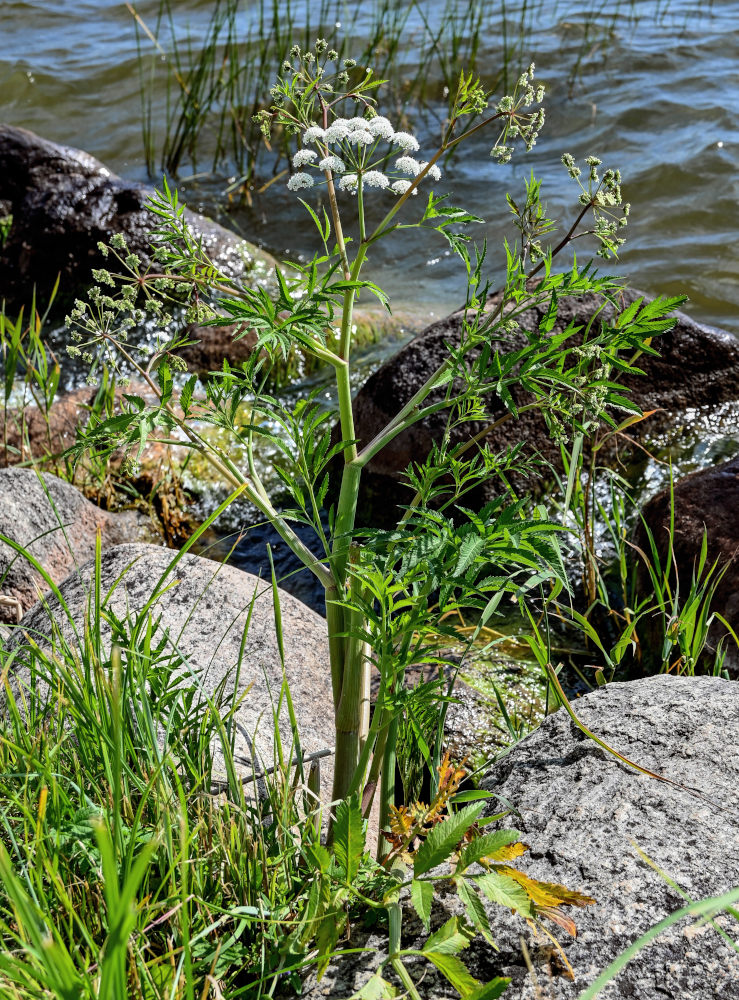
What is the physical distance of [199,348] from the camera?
5965 millimetres

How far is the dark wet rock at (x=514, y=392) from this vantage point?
14.5ft

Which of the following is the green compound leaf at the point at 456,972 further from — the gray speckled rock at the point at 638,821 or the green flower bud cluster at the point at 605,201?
the green flower bud cluster at the point at 605,201

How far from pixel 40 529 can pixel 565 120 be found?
773 cm

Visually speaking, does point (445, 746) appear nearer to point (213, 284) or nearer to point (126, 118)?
point (213, 284)

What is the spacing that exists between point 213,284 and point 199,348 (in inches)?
163

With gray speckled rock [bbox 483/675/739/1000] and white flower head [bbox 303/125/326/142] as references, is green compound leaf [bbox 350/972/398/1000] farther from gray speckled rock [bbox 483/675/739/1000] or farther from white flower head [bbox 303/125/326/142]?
white flower head [bbox 303/125/326/142]

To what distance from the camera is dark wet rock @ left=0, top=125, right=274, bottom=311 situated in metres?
6.66

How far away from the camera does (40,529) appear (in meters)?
3.58

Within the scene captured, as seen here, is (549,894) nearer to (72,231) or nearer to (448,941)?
(448,941)

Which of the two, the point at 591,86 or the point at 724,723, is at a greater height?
the point at 591,86

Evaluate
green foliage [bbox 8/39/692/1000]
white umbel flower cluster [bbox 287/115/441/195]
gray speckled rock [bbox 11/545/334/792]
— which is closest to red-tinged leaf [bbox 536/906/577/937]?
green foliage [bbox 8/39/692/1000]

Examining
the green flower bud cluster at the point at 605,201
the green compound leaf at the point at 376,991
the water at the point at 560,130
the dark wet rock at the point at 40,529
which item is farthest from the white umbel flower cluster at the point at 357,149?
the water at the point at 560,130

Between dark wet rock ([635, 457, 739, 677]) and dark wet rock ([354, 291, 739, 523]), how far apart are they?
77 centimetres

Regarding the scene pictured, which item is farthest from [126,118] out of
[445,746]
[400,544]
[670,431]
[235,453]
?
[400,544]
